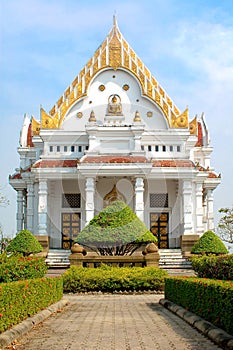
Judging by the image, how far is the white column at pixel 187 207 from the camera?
30031 millimetres

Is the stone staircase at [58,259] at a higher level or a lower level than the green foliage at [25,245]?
lower

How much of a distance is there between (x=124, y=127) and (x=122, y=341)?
2337 cm

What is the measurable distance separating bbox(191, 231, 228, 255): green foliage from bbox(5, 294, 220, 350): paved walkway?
38.2 ft

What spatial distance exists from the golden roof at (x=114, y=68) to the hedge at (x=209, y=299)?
68.0 ft

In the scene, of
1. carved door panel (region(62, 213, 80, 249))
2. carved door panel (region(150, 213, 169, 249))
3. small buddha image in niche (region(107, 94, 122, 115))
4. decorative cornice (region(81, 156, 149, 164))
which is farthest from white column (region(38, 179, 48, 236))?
carved door panel (region(150, 213, 169, 249))

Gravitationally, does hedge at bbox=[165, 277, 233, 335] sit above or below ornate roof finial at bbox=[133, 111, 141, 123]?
below

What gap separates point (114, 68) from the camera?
111 feet

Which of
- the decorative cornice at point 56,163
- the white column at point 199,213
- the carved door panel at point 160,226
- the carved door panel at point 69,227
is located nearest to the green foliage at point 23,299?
the decorative cornice at point 56,163

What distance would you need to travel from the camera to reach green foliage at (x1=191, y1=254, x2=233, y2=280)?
12609mm

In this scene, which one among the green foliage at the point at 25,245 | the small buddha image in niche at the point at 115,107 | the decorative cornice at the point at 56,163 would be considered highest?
the small buddha image in niche at the point at 115,107

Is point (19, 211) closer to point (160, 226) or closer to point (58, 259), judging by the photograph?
point (58, 259)

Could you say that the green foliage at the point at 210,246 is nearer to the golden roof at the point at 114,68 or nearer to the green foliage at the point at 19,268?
the golden roof at the point at 114,68

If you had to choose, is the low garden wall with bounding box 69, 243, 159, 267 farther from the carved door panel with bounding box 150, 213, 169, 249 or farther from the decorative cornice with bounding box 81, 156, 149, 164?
the carved door panel with bounding box 150, 213, 169, 249

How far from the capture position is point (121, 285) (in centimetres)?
1792
